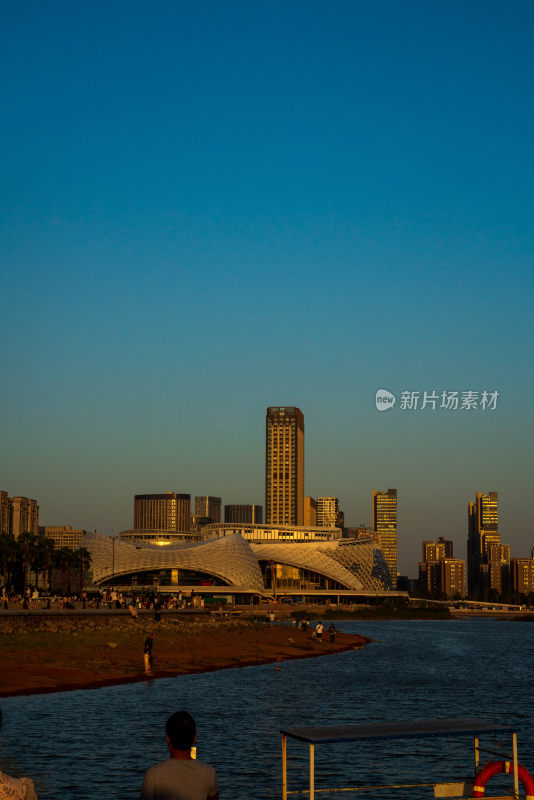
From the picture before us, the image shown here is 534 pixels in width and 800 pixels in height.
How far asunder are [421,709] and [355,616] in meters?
137

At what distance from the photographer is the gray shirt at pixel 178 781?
9594 mm

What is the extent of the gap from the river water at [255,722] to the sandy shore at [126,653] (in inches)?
89.1

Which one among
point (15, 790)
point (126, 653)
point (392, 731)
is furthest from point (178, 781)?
point (126, 653)

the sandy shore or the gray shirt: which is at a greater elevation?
the gray shirt

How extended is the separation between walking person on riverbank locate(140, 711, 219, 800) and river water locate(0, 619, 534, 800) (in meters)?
14.4

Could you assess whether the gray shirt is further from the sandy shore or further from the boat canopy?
the sandy shore

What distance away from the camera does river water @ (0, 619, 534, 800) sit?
2569cm

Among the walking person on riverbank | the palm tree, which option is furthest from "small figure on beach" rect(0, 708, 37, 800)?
the palm tree

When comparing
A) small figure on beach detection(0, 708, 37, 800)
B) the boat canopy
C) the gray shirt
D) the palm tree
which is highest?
the gray shirt

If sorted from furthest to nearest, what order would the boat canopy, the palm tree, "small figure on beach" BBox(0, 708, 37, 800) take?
the palm tree
the boat canopy
"small figure on beach" BBox(0, 708, 37, 800)

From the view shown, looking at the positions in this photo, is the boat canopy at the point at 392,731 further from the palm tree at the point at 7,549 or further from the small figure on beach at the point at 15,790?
the palm tree at the point at 7,549

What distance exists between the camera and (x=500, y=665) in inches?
2822

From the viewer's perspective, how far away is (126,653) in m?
57.7

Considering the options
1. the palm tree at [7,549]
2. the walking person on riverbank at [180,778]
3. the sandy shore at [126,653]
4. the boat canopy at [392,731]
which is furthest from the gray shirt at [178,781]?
the palm tree at [7,549]
